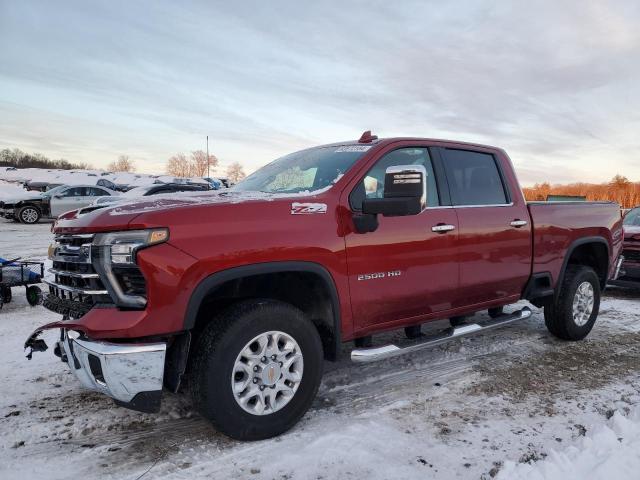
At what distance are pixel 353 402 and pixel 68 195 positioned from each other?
20.2 m

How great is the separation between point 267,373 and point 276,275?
2.11ft

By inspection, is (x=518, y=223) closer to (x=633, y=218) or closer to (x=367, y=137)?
(x=367, y=137)

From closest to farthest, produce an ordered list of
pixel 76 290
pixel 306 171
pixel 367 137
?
pixel 76 290, pixel 306 171, pixel 367 137

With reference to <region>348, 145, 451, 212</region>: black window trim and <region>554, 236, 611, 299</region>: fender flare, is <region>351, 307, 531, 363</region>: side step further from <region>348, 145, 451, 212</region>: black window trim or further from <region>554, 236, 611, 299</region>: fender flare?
<region>348, 145, 451, 212</region>: black window trim

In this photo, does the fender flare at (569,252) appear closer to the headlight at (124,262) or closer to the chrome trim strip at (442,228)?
the chrome trim strip at (442,228)

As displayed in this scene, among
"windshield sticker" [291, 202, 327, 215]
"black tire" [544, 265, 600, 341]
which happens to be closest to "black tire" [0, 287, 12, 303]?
"windshield sticker" [291, 202, 327, 215]

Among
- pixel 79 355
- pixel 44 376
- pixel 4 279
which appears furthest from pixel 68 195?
pixel 79 355

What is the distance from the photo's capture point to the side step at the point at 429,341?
3342 mm

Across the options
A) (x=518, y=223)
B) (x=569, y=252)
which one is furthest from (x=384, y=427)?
(x=569, y=252)

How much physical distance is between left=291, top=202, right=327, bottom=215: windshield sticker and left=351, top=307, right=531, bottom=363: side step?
1.02 meters

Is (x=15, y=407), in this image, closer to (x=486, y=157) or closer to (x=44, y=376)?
(x=44, y=376)

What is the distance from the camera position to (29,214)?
1983 centimetres

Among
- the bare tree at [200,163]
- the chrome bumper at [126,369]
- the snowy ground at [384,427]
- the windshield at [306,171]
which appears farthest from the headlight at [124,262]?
the bare tree at [200,163]

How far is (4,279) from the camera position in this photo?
5.95m
